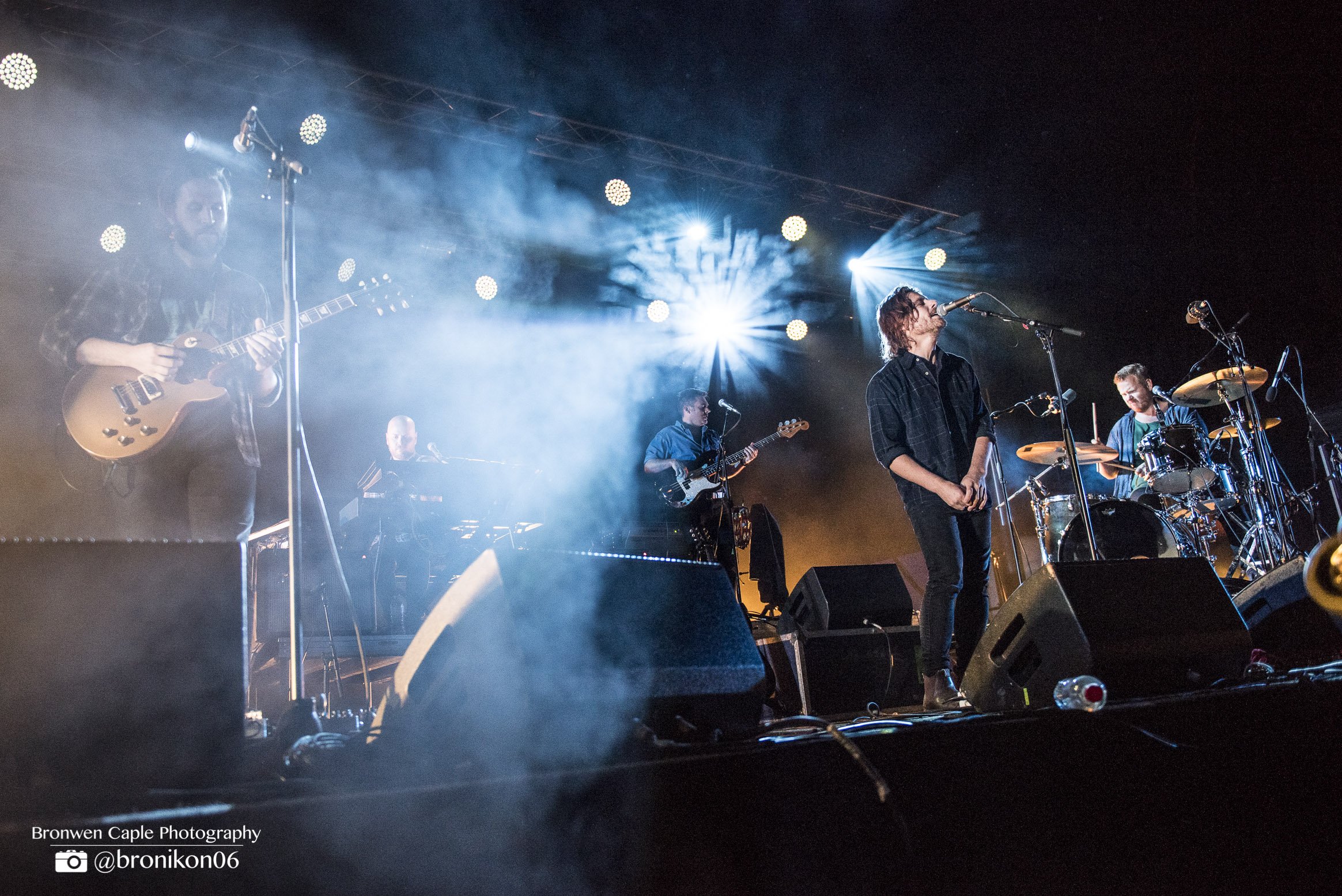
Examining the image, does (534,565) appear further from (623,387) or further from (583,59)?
(623,387)

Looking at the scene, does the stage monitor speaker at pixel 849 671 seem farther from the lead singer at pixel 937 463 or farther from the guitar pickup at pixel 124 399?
the guitar pickup at pixel 124 399

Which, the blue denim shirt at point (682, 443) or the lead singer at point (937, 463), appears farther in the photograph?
the blue denim shirt at point (682, 443)

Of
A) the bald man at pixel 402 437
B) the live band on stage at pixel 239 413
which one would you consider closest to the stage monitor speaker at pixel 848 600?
the live band on stage at pixel 239 413

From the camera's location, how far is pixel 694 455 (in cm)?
652

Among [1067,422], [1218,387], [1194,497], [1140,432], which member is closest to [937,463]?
[1067,422]

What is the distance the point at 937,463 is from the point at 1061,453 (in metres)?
3.31

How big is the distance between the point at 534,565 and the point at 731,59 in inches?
197

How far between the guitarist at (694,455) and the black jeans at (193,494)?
13.0ft

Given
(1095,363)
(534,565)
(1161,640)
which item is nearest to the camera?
(534,565)

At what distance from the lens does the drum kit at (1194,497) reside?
4.93m

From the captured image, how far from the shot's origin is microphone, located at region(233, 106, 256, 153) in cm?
204

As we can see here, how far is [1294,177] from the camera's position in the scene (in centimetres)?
619

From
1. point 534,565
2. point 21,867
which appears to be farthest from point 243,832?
point 534,565

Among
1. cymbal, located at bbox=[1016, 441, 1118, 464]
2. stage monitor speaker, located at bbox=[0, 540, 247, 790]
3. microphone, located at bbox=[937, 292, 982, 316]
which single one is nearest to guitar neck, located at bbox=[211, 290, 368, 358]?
stage monitor speaker, located at bbox=[0, 540, 247, 790]
